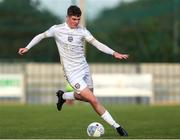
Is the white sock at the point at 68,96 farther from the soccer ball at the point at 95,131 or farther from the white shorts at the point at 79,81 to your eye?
the soccer ball at the point at 95,131

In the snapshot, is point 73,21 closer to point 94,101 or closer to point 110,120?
point 94,101

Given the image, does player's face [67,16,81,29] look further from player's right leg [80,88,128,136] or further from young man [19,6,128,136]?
player's right leg [80,88,128,136]

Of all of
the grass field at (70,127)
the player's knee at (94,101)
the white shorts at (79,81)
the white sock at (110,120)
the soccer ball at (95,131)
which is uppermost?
the white shorts at (79,81)

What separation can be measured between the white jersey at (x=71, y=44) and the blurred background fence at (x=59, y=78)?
15675 millimetres

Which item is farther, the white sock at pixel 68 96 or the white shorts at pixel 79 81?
the white sock at pixel 68 96

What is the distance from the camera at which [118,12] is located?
105ft

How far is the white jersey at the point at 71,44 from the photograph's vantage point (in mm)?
12758

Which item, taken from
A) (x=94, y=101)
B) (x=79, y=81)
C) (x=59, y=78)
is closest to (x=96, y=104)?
(x=94, y=101)

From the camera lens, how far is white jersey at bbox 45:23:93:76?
12.8 meters

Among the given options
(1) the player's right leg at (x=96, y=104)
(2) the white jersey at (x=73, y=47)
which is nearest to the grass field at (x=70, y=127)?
(1) the player's right leg at (x=96, y=104)

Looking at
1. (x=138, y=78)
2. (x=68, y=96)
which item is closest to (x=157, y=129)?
(x=68, y=96)

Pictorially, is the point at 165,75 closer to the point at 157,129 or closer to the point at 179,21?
the point at 179,21

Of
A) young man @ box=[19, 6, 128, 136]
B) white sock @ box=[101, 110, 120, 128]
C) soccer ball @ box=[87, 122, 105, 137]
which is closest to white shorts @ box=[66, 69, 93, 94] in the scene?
young man @ box=[19, 6, 128, 136]

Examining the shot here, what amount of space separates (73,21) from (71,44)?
1.43ft
